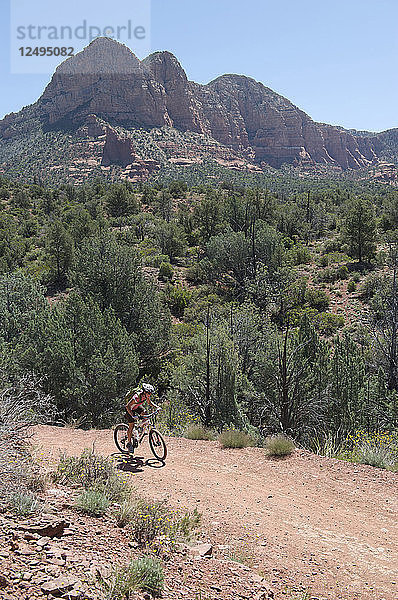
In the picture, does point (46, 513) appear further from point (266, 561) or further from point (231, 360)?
point (231, 360)

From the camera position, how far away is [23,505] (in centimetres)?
413

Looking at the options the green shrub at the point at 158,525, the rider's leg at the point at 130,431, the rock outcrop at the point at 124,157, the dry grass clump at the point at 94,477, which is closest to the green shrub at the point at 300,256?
the rider's leg at the point at 130,431

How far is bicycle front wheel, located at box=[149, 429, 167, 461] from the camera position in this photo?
7366mm

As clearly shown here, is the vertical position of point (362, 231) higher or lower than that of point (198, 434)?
higher

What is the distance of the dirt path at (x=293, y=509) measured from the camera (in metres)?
4.36

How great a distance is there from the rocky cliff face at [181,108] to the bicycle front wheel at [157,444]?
404 ft

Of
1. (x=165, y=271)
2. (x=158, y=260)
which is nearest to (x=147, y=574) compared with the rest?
(x=165, y=271)

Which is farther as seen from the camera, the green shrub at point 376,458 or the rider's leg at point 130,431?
the rider's leg at point 130,431

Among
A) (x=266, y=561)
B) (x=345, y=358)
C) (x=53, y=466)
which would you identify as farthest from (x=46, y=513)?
(x=345, y=358)

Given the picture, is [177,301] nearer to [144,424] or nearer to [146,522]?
[144,424]

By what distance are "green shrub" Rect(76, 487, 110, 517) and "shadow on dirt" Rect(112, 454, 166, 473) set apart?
6.63 ft

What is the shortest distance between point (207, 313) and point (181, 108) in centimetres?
14254

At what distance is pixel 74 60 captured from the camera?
15050cm

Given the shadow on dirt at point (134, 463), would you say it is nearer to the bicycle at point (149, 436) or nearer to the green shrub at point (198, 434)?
the bicycle at point (149, 436)
